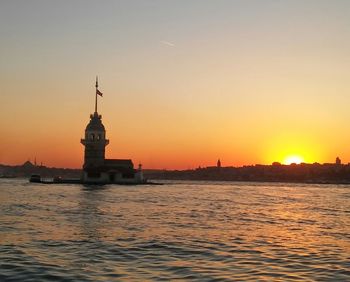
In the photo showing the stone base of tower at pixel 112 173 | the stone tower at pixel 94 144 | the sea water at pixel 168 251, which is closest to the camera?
the sea water at pixel 168 251

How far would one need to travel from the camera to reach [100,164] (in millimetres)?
127062

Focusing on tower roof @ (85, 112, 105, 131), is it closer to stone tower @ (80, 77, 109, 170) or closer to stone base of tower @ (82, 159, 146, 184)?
stone tower @ (80, 77, 109, 170)

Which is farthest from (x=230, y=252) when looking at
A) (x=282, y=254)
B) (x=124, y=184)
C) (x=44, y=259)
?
(x=124, y=184)

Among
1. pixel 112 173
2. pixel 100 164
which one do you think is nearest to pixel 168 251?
pixel 112 173

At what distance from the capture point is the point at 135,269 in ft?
53.8

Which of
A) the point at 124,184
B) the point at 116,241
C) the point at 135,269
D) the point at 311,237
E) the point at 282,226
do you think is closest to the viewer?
the point at 135,269

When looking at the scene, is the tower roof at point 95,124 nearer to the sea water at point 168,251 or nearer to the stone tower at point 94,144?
the stone tower at point 94,144

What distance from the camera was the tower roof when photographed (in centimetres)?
12912

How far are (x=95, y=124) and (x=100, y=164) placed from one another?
10.8 m

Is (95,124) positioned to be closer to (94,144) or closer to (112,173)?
(94,144)

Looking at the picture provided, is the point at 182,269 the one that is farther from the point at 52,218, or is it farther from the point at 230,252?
the point at 52,218

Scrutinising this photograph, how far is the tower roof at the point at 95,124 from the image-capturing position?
12912 cm

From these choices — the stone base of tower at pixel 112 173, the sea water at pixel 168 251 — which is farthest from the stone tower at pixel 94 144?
the sea water at pixel 168 251

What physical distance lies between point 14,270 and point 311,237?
1602cm
